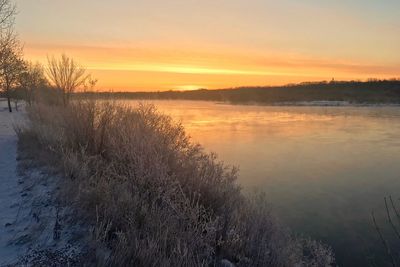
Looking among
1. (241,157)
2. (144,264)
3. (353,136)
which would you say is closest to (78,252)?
(144,264)

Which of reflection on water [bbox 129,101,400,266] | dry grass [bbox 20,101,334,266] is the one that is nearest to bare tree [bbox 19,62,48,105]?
reflection on water [bbox 129,101,400,266]

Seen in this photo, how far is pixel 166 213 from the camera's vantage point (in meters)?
5.95

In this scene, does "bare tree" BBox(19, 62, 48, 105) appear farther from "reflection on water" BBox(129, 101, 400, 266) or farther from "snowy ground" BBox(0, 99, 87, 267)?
"snowy ground" BBox(0, 99, 87, 267)

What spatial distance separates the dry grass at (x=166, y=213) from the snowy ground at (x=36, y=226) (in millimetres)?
288

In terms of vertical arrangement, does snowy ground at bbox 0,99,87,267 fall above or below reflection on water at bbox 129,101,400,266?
above

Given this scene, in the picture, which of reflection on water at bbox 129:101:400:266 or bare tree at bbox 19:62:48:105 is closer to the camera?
reflection on water at bbox 129:101:400:266

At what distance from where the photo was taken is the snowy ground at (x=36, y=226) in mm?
4611

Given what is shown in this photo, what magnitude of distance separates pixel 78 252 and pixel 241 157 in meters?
11.6

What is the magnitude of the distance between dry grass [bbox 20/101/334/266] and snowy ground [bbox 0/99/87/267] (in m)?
0.29

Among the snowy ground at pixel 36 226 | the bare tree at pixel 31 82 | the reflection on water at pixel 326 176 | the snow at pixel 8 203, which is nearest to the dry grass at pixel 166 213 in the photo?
the snowy ground at pixel 36 226

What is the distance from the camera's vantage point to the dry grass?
4980 millimetres

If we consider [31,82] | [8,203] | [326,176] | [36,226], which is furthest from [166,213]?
[31,82]

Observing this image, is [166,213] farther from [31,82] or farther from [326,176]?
[31,82]

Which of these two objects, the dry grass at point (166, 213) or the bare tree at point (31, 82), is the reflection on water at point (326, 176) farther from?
the bare tree at point (31, 82)
